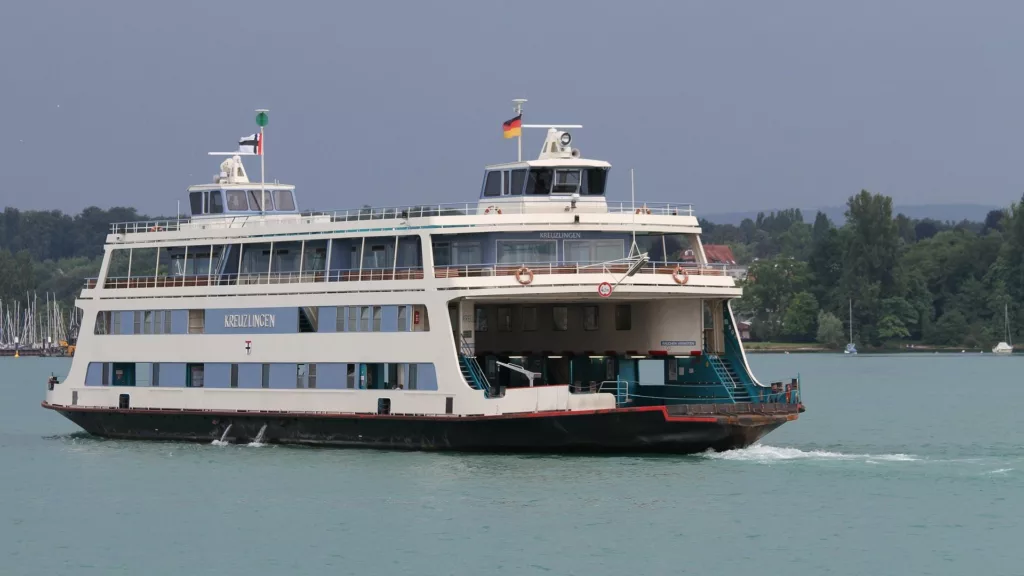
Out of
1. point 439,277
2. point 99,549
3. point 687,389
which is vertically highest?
point 439,277

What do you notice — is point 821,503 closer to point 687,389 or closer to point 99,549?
point 687,389

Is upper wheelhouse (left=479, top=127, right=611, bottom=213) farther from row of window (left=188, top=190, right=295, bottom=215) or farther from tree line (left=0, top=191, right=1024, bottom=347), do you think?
tree line (left=0, top=191, right=1024, bottom=347)

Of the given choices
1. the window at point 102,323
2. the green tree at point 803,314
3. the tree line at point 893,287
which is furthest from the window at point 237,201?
the green tree at point 803,314

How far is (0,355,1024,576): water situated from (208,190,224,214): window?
21.0 feet

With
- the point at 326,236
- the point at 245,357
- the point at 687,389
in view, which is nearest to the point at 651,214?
the point at 687,389

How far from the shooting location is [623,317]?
1532 inches

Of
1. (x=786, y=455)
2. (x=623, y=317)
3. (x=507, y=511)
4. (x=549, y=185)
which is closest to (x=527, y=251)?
(x=549, y=185)

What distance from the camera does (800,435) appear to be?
46.7 meters

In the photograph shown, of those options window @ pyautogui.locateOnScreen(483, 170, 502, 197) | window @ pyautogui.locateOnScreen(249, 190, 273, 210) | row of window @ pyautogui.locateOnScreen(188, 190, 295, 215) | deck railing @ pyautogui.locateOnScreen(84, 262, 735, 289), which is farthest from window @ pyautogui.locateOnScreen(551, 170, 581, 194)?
window @ pyautogui.locateOnScreen(249, 190, 273, 210)

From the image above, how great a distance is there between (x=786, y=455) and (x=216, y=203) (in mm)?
16257

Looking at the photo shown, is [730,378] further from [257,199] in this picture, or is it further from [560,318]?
[257,199]

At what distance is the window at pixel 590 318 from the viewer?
129 feet

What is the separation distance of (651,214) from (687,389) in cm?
421

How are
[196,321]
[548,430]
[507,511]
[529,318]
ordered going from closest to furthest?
[507,511] < [548,430] < [529,318] < [196,321]
